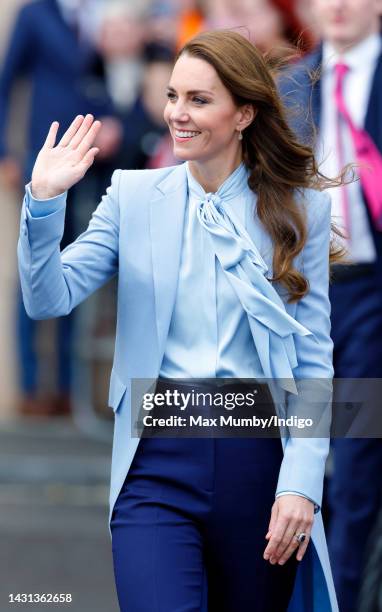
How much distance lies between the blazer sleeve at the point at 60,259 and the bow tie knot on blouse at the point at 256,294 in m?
0.23

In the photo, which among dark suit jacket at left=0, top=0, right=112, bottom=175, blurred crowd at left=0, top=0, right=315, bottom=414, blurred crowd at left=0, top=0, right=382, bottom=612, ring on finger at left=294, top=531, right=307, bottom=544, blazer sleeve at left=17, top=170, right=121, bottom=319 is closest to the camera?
blazer sleeve at left=17, top=170, right=121, bottom=319

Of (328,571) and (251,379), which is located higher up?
(251,379)

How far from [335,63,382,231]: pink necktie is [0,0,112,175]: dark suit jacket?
12.5ft

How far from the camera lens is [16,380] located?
33.1 ft

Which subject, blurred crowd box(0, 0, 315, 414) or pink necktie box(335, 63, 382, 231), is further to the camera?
blurred crowd box(0, 0, 315, 414)

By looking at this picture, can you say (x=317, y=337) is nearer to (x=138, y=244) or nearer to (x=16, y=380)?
(x=138, y=244)

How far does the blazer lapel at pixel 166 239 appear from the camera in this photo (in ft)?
12.6

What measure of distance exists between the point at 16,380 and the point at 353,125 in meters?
4.92

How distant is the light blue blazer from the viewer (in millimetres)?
3850

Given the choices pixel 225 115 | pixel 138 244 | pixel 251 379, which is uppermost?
pixel 225 115

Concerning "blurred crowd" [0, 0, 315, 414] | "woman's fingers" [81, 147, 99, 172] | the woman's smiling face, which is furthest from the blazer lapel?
"blurred crowd" [0, 0, 315, 414]

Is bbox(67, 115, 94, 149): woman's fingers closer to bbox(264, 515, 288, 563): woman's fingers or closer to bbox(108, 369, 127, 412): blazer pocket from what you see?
bbox(108, 369, 127, 412): blazer pocket

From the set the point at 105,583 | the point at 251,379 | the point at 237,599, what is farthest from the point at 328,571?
the point at 105,583

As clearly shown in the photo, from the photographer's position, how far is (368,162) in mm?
5535
